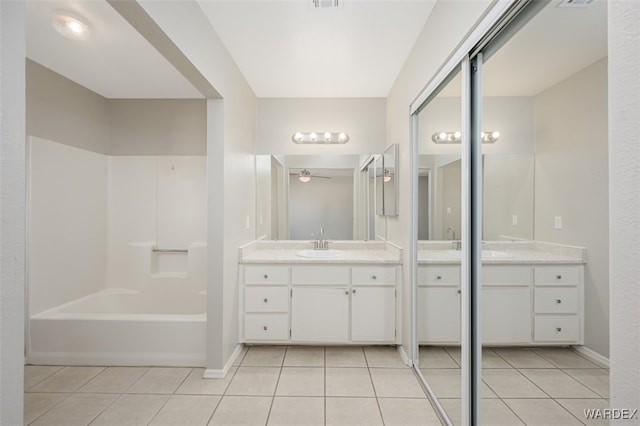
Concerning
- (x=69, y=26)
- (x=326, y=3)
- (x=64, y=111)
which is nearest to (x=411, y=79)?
(x=326, y=3)

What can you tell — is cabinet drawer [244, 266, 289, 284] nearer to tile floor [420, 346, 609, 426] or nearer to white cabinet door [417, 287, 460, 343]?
white cabinet door [417, 287, 460, 343]

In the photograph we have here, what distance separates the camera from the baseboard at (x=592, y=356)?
2.71ft

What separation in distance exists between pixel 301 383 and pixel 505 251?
68.2 inches

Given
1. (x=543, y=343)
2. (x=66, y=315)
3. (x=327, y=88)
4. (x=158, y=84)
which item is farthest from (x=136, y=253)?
(x=543, y=343)

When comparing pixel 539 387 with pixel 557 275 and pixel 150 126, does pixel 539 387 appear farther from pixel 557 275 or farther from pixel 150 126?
pixel 150 126

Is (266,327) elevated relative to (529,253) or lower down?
lower down

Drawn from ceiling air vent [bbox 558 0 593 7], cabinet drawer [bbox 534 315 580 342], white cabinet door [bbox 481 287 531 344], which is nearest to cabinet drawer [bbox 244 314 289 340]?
white cabinet door [bbox 481 287 531 344]

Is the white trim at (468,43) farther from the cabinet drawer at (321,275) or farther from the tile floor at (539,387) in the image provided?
the cabinet drawer at (321,275)

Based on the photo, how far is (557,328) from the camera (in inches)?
39.8

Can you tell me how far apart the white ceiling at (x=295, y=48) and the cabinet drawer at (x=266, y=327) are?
2.22 meters

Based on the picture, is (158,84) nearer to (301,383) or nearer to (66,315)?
(66,315)

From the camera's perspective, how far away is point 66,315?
2.60m

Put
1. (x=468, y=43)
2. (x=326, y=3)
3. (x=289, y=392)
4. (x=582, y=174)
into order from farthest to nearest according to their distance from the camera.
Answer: (x=289, y=392), (x=326, y=3), (x=468, y=43), (x=582, y=174)

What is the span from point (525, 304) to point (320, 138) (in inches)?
106
